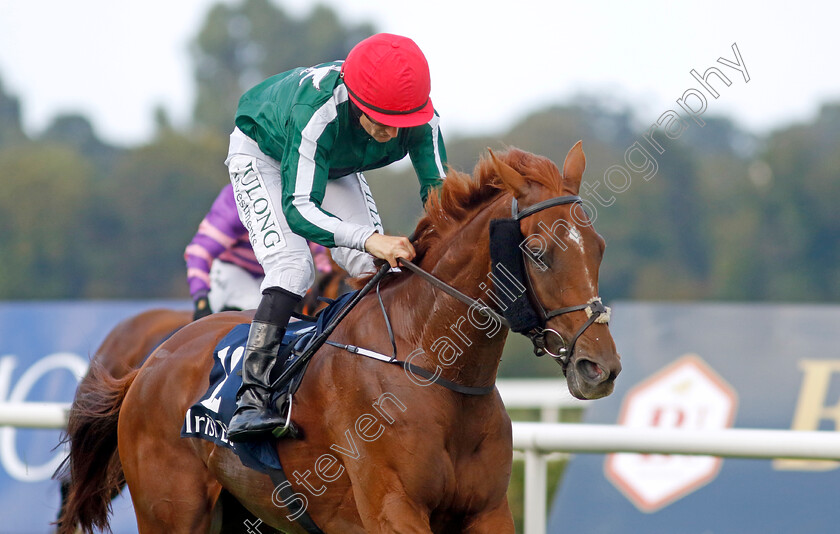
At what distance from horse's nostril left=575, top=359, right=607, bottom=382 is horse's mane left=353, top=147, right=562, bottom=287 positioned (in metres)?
0.52

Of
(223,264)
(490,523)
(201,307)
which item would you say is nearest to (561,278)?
(490,523)

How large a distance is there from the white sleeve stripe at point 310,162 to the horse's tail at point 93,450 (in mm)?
1377

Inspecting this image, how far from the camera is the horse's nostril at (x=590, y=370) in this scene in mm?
2758

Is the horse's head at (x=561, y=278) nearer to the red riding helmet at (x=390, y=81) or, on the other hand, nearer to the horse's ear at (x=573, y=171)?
the horse's ear at (x=573, y=171)

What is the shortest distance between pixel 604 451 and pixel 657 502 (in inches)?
50.2

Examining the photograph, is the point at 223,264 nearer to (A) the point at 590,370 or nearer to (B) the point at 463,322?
(B) the point at 463,322

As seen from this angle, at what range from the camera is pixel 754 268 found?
3384 cm

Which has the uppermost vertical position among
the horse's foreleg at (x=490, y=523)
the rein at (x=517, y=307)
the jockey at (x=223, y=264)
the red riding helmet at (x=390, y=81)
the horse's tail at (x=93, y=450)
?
the red riding helmet at (x=390, y=81)

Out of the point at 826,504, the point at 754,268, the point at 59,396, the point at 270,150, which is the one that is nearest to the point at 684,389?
the point at 826,504

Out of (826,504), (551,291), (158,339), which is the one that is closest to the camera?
(551,291)

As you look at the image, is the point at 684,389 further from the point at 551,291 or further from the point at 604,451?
the point at 551,291

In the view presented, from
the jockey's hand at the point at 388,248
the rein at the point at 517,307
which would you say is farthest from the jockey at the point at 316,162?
the rein at the point at 517,307

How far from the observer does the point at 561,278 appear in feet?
9.44

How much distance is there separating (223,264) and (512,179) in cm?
316
